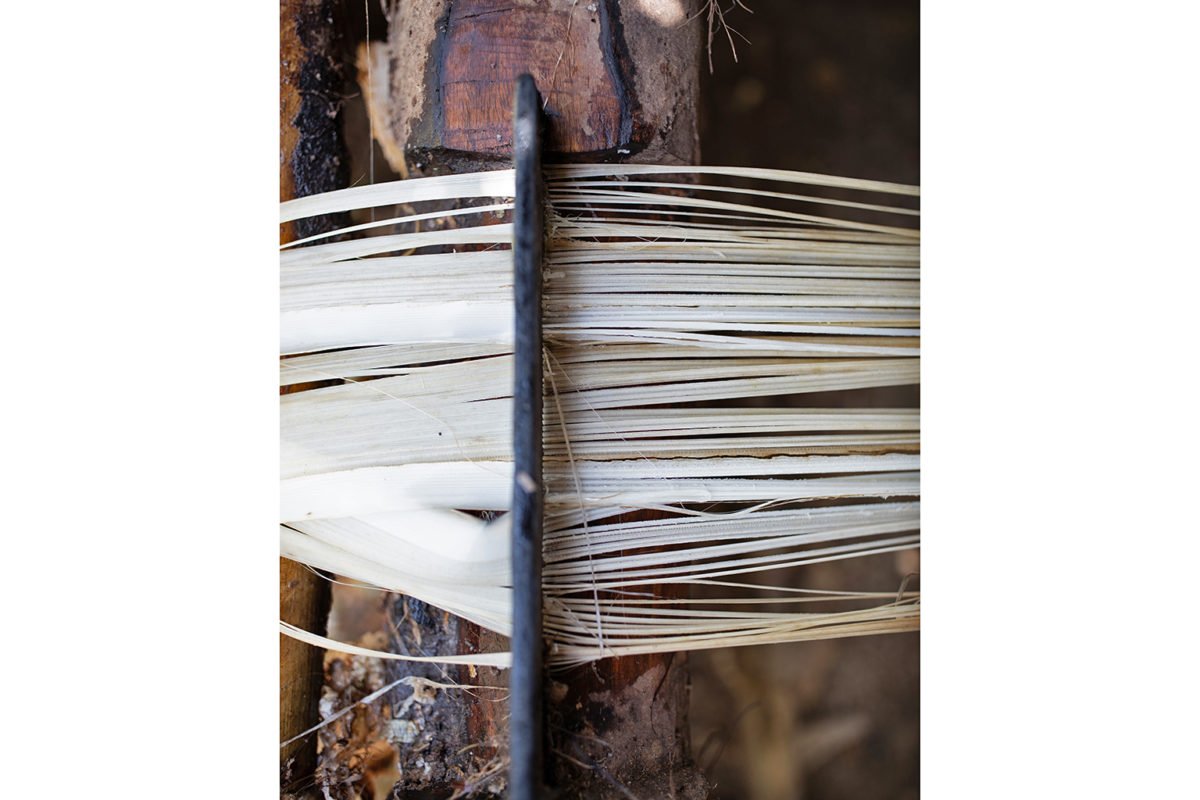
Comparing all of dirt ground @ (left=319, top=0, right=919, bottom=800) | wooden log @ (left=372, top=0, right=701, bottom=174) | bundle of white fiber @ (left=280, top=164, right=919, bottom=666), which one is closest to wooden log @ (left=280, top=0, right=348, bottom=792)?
bundle of white fiber @ (left=280, top=164, right=919, bottom=666)

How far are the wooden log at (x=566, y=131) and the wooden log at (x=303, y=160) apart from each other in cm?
11

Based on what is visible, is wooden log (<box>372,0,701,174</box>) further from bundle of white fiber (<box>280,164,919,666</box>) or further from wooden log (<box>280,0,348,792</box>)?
wooden log (<box>280,0,348,792</box>)

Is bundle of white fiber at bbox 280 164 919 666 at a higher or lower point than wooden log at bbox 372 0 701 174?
lower

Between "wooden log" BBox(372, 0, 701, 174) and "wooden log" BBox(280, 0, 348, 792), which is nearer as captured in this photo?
"wooden log" BBox(372, 0, 701, 174)

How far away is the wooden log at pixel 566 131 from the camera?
84 cm

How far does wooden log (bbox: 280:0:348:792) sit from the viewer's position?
0.98 meters

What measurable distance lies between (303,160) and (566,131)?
1.23ft

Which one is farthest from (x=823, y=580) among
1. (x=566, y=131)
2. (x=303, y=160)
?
(x=303, y=160)

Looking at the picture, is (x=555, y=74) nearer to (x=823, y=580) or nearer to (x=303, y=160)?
(x=303, y=160)

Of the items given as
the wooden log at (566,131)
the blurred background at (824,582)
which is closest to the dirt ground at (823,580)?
the blurred background at (824,582)

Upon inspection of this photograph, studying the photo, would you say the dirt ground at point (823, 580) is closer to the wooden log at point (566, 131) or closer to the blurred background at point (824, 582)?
the blurred background at point (824, 582)

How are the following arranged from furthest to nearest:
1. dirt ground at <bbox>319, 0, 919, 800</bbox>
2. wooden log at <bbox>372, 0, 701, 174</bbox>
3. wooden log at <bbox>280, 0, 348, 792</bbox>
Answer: dirt ground at <bbox>319, 0, 919, 800</bbox> → wooden log at <bbox>280, 0, 348, 792</bbox> → wooden log at <bbox>372, 0, 701, 174</bbox>

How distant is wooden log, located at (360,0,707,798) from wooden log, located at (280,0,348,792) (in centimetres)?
11
